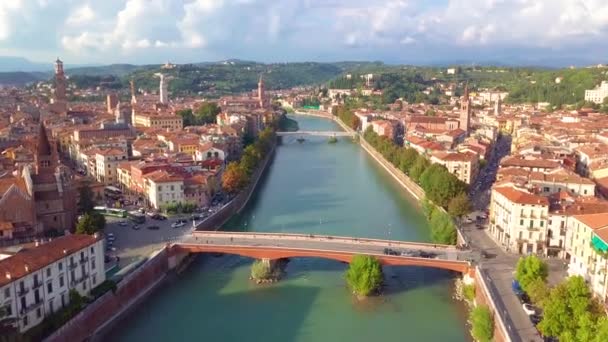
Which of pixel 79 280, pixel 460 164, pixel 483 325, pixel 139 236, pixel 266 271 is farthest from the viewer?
pixel 460 164

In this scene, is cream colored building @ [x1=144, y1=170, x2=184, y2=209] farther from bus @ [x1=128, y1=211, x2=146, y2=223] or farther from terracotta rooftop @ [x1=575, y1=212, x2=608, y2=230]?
terracotta rooftop @ [x1=575, y1=212, x2=608, y2=230]

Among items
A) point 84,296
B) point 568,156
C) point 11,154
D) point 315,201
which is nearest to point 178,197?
point 315,201

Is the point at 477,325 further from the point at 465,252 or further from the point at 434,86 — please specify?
the point at 434,86

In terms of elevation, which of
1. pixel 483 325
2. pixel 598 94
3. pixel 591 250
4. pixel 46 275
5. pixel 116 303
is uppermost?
pixel 598 94

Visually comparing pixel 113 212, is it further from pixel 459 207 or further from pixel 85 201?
pixel 459 207

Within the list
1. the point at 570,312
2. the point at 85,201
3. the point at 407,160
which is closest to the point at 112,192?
the point at 85,201

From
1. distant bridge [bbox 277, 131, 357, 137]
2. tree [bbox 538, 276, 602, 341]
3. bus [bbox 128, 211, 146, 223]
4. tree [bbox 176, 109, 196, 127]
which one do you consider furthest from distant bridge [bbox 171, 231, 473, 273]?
tree [bbox 176, 109, 196, 127]
